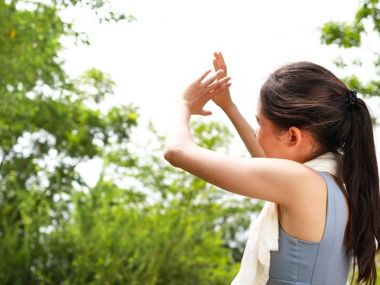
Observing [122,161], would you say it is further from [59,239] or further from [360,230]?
[360,230]

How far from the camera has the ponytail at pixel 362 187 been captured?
2.11 meters

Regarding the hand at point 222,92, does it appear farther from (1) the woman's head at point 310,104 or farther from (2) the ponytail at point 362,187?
(2) the ponytail at point 362,187

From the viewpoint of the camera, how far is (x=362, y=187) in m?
2.13

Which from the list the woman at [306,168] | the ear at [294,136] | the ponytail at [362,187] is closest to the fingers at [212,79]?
the woman at [306,168]

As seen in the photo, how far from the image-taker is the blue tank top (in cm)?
204

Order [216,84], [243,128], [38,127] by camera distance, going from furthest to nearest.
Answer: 1. [38,127]
2. [243,128]
3. [216,84]

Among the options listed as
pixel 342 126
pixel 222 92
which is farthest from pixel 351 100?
pixel 222 92

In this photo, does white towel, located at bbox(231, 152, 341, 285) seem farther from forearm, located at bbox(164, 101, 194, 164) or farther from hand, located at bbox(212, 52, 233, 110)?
hand, located at bbox(212, 52, 233, 110)

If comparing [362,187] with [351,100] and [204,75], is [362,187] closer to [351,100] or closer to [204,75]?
[351,100]

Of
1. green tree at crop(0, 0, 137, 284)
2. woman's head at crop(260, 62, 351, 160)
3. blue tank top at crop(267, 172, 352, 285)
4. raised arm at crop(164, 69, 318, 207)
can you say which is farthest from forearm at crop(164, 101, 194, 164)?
green tree at crop(0, 0, 137, 284)

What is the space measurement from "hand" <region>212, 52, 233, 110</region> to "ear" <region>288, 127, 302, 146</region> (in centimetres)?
28

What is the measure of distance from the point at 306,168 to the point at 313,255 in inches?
7.9

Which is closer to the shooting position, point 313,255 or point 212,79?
point 313,255

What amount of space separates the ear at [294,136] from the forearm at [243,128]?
0.44m
